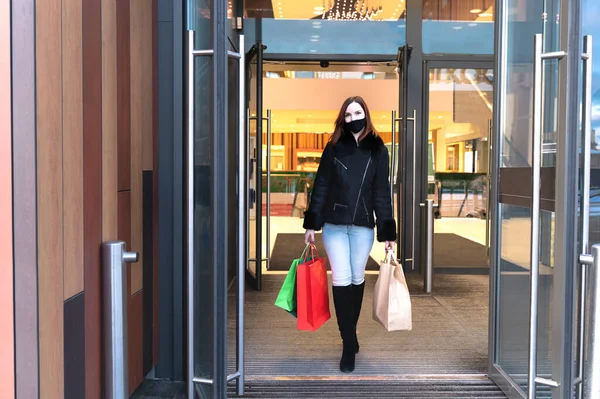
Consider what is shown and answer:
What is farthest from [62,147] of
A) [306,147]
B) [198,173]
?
[306,147]

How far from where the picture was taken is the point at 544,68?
2572 mm

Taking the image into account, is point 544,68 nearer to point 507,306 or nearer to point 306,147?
point 507,306

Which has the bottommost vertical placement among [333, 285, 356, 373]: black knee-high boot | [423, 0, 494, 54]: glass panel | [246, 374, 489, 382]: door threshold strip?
[246, 374, 489, 382]: door threshold strip

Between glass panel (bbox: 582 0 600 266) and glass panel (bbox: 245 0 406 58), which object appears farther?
glass panel (bbox: 245 0 406 58)

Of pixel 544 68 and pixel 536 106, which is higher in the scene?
pixel 544 68

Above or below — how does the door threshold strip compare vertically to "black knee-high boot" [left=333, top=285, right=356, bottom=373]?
below

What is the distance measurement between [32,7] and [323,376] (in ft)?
7.69

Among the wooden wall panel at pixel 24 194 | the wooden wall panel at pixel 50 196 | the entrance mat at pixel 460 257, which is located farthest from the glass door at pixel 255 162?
the wooden wall panel at pixel 24 194

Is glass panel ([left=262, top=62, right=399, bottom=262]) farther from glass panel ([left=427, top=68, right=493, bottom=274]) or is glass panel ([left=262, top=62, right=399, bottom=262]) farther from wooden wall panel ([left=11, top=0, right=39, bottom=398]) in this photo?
wooden wall panel ([left=11, top=0, right=39, bottom=398])

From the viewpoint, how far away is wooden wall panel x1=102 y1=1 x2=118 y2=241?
90.9 inches

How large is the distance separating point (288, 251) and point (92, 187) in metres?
5.76

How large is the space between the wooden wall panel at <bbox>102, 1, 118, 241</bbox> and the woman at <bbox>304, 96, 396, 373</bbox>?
123cm

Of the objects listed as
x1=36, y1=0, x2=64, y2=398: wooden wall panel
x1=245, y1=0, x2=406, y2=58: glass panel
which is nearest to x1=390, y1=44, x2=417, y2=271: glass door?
x1=245, y1=0, x2=406, y2=58: glass panel

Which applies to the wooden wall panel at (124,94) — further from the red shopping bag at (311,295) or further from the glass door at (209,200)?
the red shopping bag at (311,295)
